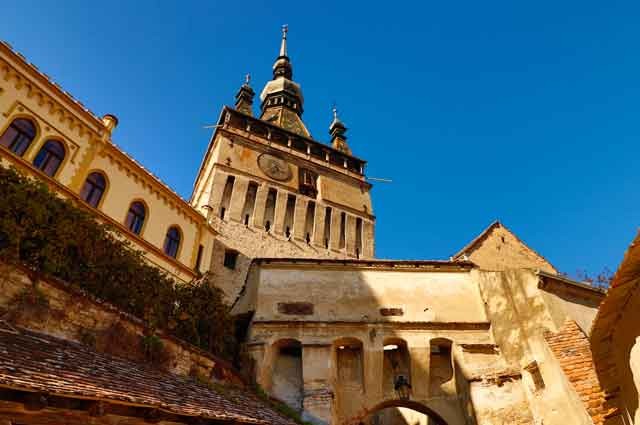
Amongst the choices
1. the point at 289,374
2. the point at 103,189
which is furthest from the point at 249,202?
the point at 289,374

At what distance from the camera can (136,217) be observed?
17656 mm

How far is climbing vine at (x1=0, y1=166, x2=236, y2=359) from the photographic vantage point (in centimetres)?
862

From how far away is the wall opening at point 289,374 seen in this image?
39.0 feet

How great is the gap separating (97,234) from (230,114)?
2216cm

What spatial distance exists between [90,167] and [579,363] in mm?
17017

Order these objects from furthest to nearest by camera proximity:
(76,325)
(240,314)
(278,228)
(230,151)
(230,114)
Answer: (230,114) < (230,151) < (278,228) < (240,314) < (76,325)

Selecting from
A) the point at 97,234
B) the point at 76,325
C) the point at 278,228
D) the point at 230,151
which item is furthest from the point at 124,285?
the point at 230,151

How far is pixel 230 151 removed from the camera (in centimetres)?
2836

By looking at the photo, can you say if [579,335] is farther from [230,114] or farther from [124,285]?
[230,114]

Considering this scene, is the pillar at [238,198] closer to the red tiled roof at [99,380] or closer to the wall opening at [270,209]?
the wall opening at [270,209]

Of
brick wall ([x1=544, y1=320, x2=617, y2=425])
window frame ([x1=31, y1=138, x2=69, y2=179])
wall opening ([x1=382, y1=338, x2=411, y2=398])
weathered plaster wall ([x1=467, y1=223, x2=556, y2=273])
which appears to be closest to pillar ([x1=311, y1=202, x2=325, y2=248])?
weathered plaster wall ([x1=467, y1=223, x2=556, y2=273])

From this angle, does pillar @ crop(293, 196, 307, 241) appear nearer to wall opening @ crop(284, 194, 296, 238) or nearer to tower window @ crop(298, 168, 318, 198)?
wall opening @ crop(284, 194, 296, 238)

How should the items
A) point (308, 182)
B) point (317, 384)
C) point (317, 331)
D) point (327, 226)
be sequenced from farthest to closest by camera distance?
point (308, 182) < point (327, 226) < point (317, 331) < point (317, 384)

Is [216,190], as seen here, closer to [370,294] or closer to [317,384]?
[370,294]
